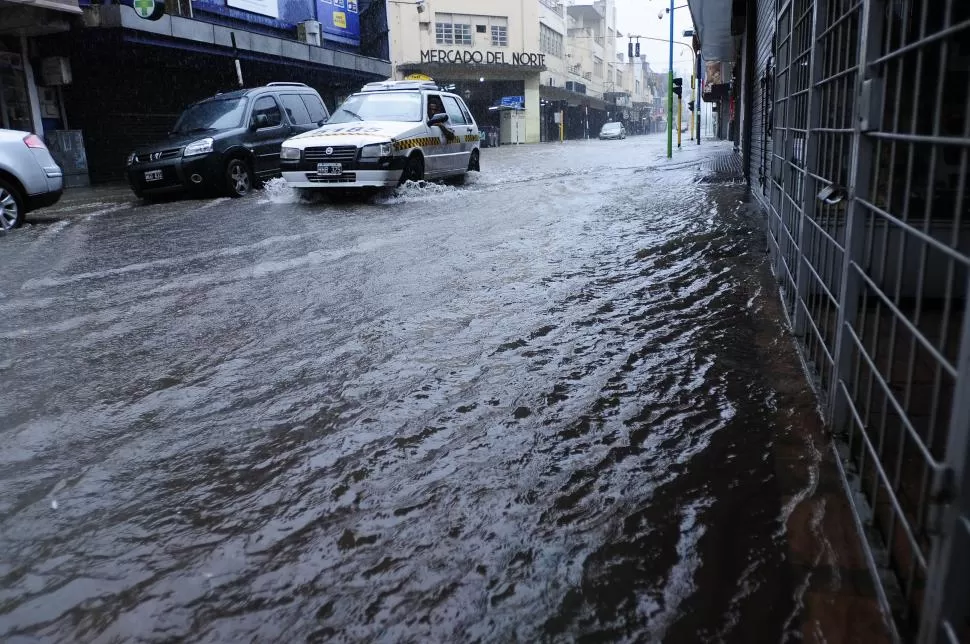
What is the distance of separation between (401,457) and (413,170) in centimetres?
1002

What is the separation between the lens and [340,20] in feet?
89.2

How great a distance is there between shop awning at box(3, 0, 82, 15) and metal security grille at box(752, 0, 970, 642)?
1490 cm

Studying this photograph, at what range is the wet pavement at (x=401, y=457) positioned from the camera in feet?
7.12

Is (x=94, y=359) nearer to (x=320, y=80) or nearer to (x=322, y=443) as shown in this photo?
(x=322, y=443)

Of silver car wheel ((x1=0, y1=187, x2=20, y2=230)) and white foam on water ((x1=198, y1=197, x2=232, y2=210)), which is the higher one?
silver car wheel ((x1=0, y1=187, x2=20, y2=230))

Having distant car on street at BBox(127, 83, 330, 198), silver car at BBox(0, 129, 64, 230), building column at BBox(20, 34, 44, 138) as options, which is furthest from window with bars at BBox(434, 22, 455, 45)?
silver car at BBox(0, 129, 64, 230)

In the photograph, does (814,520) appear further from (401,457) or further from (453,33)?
(453,33)

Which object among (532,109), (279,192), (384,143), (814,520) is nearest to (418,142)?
(384,143)

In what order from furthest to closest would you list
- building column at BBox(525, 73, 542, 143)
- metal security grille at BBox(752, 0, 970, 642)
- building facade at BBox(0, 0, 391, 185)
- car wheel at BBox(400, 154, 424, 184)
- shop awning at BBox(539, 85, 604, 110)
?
shop awning at BBox(539, 85, 604, 110)
building column at BBox(525, 73, 542, 143)
building facade at BBox(0, 0, 391, 185)
car wheel at BBox(400, 154, 424, 184)
metal security grille at BBox(752, 0, 970, 642)

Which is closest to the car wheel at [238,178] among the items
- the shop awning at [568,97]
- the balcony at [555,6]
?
the shop awning at [568,97]

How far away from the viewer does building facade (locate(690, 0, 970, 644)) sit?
5.35 ft

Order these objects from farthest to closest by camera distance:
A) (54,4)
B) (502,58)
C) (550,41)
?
(550,41) → (502,58) → (54,4)

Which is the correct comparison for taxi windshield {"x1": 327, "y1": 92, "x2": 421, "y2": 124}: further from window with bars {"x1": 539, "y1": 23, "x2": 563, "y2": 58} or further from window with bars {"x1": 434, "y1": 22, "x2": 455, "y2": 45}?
window with bars {"x1": 539, "y1": 23, "x2": 563, "y2": 58}

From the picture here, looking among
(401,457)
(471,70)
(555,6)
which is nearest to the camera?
(401,457)
